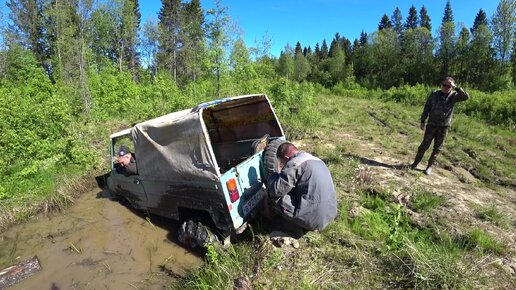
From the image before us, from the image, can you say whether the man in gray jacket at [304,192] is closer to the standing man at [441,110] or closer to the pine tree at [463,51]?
the standing man at [441,110]

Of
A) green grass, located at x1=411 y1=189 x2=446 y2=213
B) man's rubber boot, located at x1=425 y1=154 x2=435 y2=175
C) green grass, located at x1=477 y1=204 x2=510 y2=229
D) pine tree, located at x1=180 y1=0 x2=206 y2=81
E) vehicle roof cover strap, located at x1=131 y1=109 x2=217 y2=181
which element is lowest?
green grass, located at x1=477 y1=204 x2=510 y2=229

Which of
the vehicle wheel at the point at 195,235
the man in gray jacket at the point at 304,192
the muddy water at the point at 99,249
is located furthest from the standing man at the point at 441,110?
the muddy water at the point at 99,249

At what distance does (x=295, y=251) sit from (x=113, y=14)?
35.2 m

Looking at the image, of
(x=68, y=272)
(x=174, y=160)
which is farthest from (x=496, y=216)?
(x=68, y=272)

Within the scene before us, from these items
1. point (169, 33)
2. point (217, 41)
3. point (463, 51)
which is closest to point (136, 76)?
point (169, 33)

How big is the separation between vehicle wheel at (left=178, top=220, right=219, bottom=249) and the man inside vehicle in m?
1.52

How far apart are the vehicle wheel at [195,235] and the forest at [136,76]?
370 cm

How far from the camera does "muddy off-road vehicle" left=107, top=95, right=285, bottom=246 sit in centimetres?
394

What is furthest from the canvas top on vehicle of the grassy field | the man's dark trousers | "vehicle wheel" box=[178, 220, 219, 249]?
the man's dark trousers

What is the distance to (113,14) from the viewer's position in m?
31.7

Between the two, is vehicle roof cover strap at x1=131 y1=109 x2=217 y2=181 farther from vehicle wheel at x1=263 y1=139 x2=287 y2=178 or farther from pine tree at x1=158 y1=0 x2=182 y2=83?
pine tree at x1=158 y1=0 x2=182 y2=83

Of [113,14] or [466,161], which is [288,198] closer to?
[466,161]

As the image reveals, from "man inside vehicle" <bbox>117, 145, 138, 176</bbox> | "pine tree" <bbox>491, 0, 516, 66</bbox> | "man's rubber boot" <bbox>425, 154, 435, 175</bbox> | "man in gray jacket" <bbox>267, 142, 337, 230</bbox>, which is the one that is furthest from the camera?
"pine tree" <bbox>491, 0, 516, 66</bbox>

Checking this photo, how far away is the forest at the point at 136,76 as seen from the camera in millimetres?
7098
